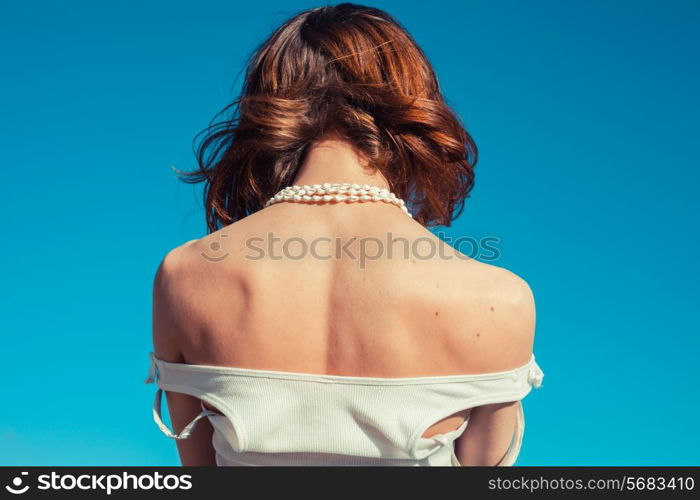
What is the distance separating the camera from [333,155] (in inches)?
121

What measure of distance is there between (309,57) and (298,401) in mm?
1548

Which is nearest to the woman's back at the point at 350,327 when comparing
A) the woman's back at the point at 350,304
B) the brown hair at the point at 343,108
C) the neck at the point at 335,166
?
the woman's back at the point at 350,304

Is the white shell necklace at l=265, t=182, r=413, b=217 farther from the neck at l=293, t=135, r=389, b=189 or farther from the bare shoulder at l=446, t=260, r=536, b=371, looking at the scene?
the bare shoulder at l=446, t=260, r=536, b=371

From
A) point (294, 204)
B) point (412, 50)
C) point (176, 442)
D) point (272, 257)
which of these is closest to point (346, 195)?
point (294, 204)

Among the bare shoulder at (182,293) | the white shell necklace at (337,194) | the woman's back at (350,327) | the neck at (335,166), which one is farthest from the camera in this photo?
the neck at (335,166)

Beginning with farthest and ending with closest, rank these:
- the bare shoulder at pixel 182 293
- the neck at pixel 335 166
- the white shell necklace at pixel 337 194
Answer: the neck at pixel 335 166, the white shell necklace at pixel 337 194, the bare shoulder at pixel 182 293

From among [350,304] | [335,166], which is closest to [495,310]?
[350,304]

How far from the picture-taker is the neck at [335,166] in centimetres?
298

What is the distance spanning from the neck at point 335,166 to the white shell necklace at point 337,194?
0.22 feet

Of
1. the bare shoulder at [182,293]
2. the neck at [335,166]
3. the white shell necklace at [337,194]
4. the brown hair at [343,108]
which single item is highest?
the brown hair at [343,108]

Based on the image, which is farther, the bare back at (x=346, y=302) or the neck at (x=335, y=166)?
the neck at (x=335, y=166)

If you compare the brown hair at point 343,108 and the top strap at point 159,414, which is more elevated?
the brown hair at point 343,108

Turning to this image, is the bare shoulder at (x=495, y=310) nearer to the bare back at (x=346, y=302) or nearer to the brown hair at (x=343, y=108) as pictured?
the bare back at (x=346, y=302)
